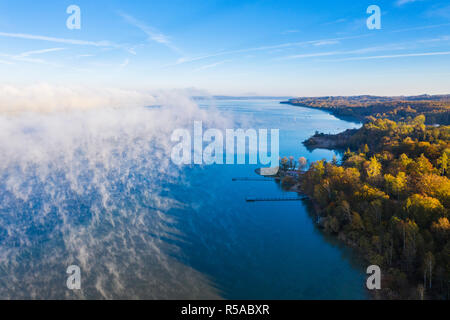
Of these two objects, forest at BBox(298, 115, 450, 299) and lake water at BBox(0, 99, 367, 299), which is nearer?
forest at BBox(298, 115, 450, 299)

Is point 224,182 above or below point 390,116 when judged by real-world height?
below

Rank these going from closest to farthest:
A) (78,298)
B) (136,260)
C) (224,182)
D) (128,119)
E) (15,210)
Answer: (78,298)
(136,260)
(15,210)
(224,182)
(128,119)

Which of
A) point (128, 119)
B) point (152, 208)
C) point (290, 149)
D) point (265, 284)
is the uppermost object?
point (128, 119)
